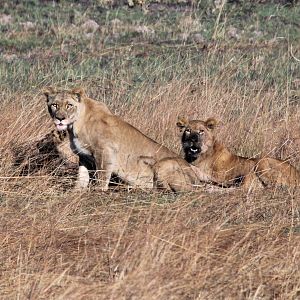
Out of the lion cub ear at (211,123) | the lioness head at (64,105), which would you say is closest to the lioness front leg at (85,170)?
the lioness head at (64,105)

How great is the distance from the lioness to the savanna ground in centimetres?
52

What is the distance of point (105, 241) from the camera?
5.97m

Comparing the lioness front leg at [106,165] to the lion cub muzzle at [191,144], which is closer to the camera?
the lioness front leg at [106,165]

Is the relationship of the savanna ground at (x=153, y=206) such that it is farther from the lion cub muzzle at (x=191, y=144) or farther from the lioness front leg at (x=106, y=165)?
the lion cub muzzle at (x=191, y=144)

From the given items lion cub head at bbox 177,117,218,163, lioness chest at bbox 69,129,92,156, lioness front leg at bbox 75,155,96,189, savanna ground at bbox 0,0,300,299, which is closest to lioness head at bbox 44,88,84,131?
lioness chest at bbox 69,129,92,156

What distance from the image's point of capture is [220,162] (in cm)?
884

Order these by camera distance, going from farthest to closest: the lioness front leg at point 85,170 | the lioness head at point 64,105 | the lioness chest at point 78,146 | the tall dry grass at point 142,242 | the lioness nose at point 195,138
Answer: the lioness nose at point 195,138 < the lioness chest at point 78,146 < the lioness head at point 64,105 < the lioness front leg at point 85,170 < the tall dry grass at point 142,242

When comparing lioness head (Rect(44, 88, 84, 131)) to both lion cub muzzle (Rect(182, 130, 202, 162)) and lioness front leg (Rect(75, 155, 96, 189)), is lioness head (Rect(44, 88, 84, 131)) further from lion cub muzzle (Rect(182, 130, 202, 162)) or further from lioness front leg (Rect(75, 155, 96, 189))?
lion cub muzzle (Rect(182, 130, 202, 162))

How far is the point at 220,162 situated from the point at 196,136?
33cm

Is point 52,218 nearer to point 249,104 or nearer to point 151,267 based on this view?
point 151,267

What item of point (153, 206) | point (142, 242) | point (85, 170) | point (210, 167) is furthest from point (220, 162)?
point (142, 242)

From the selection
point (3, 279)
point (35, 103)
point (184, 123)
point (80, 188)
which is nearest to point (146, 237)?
point (3, 279)

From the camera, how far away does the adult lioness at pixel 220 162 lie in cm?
831

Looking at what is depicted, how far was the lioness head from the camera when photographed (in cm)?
811
